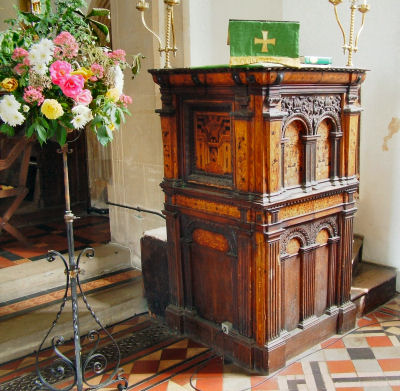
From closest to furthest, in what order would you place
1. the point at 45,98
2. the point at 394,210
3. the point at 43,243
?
the point at 45,98
the point at 394,210
the point at 43,243

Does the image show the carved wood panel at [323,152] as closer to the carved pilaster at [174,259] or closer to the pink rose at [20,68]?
the carved pilaster at [174,259]

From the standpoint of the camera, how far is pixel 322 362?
2945 mm

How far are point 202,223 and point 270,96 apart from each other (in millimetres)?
896

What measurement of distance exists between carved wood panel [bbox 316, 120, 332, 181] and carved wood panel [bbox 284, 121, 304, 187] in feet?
0.50

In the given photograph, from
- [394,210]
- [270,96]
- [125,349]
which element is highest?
[270,96]

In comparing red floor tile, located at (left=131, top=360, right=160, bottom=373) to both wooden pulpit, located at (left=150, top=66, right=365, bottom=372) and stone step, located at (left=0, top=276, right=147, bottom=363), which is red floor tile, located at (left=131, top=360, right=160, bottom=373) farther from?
stone step, located at (left=0, top=276, right=147, bottom=363)

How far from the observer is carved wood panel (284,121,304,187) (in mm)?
2785

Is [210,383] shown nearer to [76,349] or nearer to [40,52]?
[76,349]

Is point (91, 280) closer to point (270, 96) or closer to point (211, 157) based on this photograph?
point (211, 157)

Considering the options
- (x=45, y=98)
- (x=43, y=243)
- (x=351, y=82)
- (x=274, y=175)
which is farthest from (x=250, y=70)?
(x=43, y=243)

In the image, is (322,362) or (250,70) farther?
(322,362)

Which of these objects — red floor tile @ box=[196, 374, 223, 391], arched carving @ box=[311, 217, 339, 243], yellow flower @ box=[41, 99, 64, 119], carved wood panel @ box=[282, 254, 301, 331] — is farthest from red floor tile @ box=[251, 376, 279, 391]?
yellow flower @ box=[41, 99, 64, 119]

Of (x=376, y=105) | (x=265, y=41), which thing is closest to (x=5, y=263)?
(x=265, y=41)

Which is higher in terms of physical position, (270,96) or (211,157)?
(270,96)
